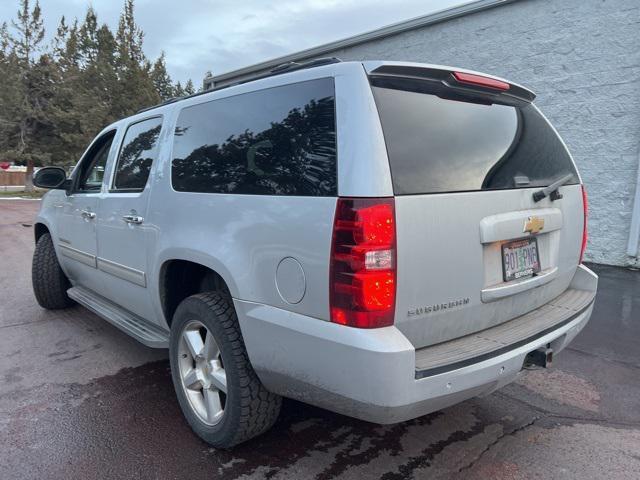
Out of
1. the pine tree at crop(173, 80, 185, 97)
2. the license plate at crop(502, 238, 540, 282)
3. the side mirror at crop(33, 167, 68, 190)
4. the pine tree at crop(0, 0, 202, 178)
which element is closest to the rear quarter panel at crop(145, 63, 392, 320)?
the license plate at crop(502, 238, 540, 282)

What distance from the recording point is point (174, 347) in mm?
2885

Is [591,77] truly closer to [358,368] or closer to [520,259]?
[520,259]

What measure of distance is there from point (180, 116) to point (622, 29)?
6.51 meters

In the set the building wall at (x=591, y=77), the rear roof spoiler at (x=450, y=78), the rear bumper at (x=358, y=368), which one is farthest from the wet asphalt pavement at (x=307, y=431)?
the building wall at (x=591, y=77)

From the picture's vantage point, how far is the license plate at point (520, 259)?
2.38m

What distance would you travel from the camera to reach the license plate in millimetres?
2379

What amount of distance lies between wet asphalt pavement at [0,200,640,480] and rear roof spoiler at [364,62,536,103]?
A: 152 centimetres

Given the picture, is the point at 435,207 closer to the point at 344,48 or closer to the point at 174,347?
the point at 174,347

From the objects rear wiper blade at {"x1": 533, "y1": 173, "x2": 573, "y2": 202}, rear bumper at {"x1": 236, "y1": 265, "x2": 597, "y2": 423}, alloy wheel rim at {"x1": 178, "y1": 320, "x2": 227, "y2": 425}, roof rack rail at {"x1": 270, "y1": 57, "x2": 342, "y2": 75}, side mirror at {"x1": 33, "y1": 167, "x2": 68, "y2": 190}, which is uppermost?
roof rack rail at {"x1": 270, "y1": 57, "x2": 342, "y2": 75}

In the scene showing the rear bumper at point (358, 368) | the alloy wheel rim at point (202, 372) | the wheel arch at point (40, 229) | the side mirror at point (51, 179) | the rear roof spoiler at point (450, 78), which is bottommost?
the alloy wheel rim at point (202, 372)

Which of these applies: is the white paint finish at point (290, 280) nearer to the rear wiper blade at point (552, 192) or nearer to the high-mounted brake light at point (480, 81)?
the high-mounted brake light at point (480, 81)

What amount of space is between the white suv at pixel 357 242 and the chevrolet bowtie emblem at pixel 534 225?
0.04 feet

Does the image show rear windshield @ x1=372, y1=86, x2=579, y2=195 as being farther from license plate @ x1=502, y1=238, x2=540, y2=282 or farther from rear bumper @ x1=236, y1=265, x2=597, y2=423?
rear bumper @ x1=236, y1=265, x2=597, y2=423

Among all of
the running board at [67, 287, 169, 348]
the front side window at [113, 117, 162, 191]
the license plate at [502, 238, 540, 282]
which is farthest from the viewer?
the front side window at [113, 117, 162, 191]
